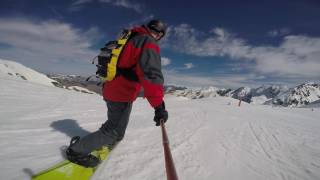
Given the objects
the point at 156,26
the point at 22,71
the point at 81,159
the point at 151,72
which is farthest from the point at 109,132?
the point at 22,71

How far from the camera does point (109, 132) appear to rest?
4.40m

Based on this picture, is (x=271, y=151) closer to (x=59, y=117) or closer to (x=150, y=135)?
(x=150, y=135)

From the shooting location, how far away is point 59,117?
873 centimetres

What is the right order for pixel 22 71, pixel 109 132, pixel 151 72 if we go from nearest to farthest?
pixel 151 72, pixel 109 132, pixel 22 71

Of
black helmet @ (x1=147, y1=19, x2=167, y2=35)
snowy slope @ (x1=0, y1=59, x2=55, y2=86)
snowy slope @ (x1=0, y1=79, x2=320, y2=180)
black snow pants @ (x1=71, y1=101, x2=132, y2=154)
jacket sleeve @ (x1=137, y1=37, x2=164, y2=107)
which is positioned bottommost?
snowy slope @ (x1=0, y1=79, x2=320, y2=180)

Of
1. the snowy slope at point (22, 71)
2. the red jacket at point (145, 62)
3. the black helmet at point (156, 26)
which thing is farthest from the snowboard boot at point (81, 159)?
the snowy slope at point (22, 71)

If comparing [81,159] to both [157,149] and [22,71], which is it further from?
[22,71]

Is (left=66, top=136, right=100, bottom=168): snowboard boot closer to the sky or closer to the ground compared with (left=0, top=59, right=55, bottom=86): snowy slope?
closer to the ground

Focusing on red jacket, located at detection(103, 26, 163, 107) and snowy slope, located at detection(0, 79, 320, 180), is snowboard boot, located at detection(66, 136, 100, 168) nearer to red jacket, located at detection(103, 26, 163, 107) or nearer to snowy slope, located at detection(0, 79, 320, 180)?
snowy slope, located at detection(0, 79, 320, 180)

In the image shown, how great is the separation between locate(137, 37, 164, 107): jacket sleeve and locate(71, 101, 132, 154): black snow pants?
35.4 inches

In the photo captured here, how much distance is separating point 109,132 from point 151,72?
1.42m

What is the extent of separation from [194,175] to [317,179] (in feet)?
8.34

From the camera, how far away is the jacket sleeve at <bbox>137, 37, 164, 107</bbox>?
3.62 m

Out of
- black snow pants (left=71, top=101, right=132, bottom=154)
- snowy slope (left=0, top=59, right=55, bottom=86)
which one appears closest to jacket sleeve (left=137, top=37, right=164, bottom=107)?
black snow pants (left=71, top=101, right=132, bottom=154)
